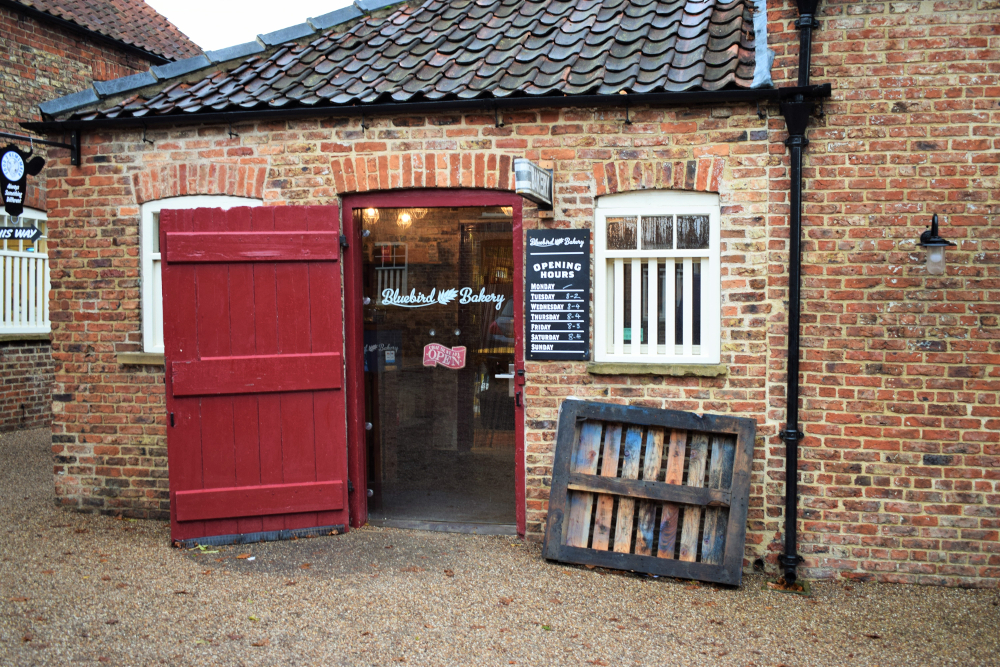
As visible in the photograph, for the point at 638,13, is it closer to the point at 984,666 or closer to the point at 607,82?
the point at 607,82

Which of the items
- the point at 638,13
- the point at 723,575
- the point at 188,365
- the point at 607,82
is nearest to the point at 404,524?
the point at 188,365

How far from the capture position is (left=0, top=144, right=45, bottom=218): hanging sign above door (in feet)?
20.7

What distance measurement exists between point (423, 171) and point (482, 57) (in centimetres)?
109

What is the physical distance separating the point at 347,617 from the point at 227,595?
862 mm

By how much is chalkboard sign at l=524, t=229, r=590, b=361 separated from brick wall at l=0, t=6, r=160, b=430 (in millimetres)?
8334

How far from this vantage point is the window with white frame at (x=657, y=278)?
5.51 meters

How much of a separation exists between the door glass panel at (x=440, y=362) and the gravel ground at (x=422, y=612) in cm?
64

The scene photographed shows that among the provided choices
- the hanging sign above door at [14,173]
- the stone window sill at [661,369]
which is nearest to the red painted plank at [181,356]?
the hanging sign above door at [14,173]

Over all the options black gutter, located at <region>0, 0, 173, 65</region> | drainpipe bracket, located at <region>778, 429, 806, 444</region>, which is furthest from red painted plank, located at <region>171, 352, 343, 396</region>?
black gutter, located at <region>0, 0, 173, 65</region>

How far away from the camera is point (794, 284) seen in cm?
518

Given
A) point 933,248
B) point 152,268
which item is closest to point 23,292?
point 152,268

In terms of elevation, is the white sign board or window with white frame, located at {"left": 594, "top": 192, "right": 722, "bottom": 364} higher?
the white sign board

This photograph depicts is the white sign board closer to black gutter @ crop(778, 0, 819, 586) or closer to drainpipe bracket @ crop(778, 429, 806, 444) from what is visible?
black gutter @ crop(778, 0, 819, 586)

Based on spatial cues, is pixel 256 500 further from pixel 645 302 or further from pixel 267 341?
pixel 645 302
